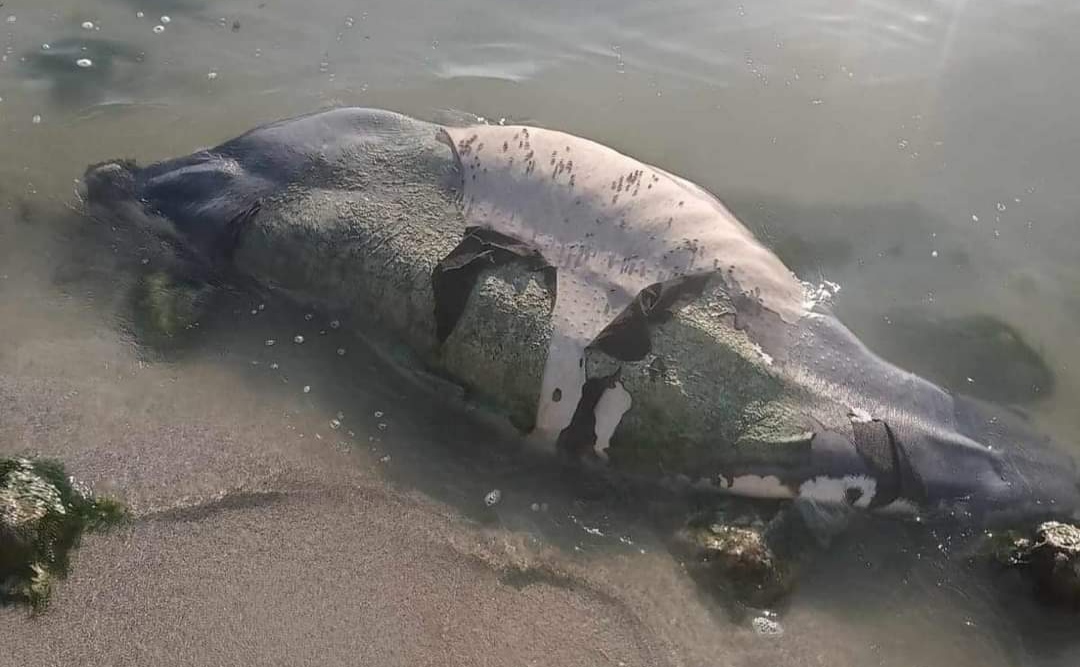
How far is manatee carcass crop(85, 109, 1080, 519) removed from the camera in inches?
173

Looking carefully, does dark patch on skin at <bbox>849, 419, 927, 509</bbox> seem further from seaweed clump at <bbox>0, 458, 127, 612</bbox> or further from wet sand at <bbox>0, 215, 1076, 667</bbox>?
seaweed clump at <bbox>0, 458, 127, 612</bbox>

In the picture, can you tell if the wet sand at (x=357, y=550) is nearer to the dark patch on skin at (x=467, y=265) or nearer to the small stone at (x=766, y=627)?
the small stone at (x=766, y=627)

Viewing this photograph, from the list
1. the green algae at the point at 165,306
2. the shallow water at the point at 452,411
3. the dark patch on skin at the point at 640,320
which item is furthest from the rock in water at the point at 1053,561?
the green algae at the point at 165,306

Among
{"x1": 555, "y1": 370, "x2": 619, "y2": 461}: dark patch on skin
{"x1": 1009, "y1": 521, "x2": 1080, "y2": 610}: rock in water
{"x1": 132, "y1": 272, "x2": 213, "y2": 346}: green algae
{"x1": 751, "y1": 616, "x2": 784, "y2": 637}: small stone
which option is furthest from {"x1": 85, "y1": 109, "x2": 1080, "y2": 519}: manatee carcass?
{"x1": 751, "y1": 616, "x2": 784, "y2": 637}: small stone

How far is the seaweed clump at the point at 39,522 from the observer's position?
12.3 feet

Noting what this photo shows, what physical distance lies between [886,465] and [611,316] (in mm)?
1449

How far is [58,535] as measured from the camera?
395 centimetres

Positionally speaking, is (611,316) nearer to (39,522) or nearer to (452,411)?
(452,411)

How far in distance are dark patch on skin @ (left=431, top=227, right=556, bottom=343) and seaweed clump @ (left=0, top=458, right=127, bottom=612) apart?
1.72m

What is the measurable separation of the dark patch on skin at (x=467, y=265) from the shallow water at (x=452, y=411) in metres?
0.52

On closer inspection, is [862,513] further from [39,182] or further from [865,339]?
[39,182]

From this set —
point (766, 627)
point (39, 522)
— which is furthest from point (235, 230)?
point (766, 627)

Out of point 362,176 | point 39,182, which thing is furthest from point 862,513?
point 39,182

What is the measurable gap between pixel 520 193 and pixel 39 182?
127 inches
